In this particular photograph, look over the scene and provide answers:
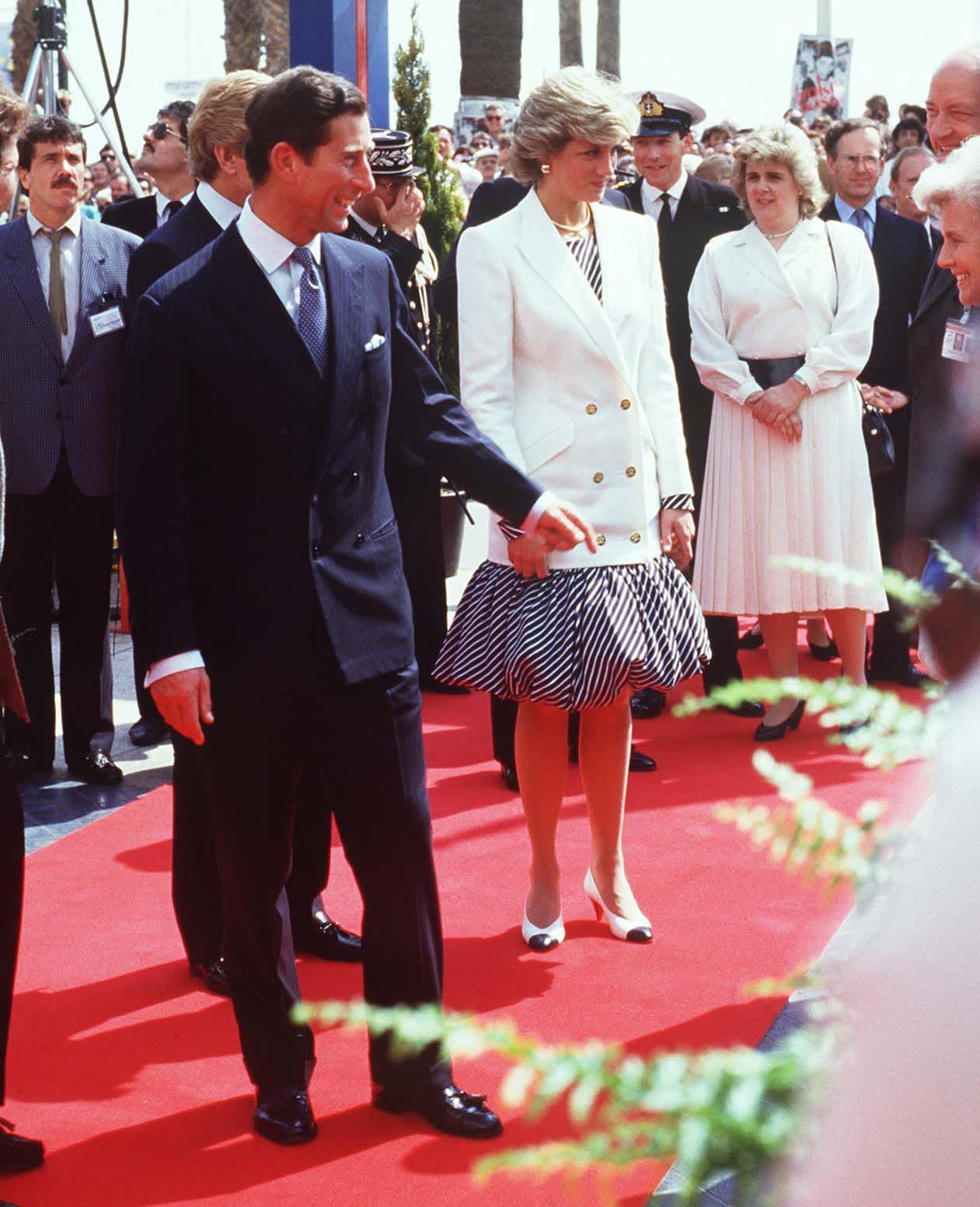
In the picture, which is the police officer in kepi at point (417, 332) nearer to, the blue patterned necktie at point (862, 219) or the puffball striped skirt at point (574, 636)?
the blue patterned necktie at point (862, 219)

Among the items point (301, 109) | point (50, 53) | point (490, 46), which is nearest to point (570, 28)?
point (490, 46)

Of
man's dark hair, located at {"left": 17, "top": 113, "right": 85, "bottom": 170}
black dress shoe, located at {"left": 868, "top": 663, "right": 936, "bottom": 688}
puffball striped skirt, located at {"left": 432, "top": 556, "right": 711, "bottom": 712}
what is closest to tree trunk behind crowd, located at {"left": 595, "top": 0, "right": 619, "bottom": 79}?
black dress shoe, located at {"left": 868, "top": 663, "right": 936, "bottom": 688}

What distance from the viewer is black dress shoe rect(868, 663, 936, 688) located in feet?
21.3

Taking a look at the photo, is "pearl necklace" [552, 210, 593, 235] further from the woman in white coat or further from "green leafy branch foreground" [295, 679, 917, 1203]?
"green leafy branch foreground" [295, 679, 917, 1203]

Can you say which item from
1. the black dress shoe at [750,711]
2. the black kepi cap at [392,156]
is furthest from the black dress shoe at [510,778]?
the black kepi cap at [392,156]

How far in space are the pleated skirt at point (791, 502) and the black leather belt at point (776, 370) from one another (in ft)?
0.36

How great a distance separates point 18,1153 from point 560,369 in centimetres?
196

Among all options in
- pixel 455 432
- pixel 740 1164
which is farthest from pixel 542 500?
pixel 740 1164

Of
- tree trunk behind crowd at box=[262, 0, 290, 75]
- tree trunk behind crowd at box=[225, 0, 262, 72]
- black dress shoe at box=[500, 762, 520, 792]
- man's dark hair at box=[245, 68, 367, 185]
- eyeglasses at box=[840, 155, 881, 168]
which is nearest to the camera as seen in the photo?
man's dark hair at box=[245, 68, 367, 185]

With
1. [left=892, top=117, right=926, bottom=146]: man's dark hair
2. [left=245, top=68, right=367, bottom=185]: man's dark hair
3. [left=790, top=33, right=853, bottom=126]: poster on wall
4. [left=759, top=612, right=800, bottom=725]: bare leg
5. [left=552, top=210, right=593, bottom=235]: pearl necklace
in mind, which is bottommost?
[left=759, top=612, right=800, bottom=725]: bare leg

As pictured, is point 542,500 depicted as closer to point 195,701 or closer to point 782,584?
point 195,701

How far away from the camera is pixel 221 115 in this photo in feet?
11.6

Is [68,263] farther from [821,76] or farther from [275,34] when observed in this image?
[275,34]

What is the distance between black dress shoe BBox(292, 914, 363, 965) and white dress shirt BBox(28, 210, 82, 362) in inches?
89.0
